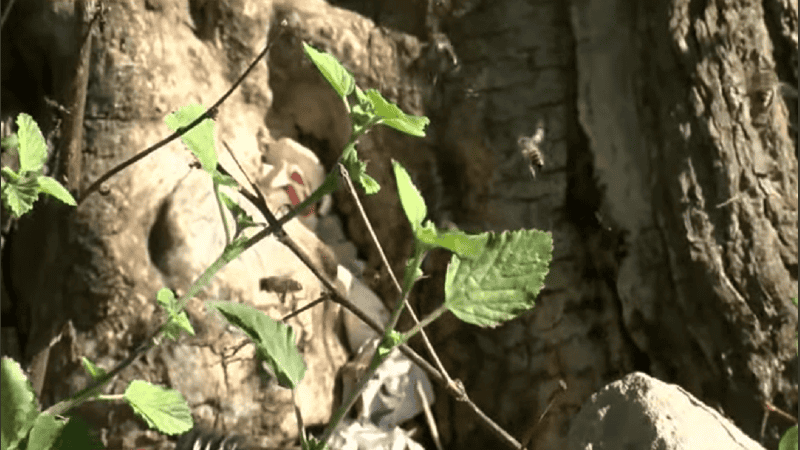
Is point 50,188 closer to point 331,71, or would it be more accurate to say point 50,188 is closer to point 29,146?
point 29,146

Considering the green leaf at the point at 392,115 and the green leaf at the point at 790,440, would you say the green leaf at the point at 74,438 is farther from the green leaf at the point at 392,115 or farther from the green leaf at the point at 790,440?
the green leaf at the point at 790,440

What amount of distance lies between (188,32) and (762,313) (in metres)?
0.97

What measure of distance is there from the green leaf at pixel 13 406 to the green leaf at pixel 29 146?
0.18 metres

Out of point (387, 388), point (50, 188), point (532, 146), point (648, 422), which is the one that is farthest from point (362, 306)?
point (50, 188)

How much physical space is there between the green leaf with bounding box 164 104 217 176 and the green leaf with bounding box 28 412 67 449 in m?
0.20

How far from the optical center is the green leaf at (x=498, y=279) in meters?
0.57

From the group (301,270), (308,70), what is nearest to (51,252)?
(301,270)

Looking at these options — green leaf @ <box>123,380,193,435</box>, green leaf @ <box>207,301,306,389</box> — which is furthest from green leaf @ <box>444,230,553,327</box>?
green leaf @ <box>123,380,193,435</box>

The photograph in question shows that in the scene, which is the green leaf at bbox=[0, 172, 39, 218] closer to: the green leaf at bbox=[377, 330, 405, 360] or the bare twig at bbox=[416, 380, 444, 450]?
the green leaf at bbox=[377, 330, 405, 360]

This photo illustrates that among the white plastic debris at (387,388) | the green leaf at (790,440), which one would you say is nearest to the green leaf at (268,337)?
the green leaf at (790,440)

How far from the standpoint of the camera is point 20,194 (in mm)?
694

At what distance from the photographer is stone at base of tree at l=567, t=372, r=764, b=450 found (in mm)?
858

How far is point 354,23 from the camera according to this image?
4.89 feet

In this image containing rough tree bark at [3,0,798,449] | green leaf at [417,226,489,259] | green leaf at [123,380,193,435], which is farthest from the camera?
rough tree bark at [3,0,798,449]
